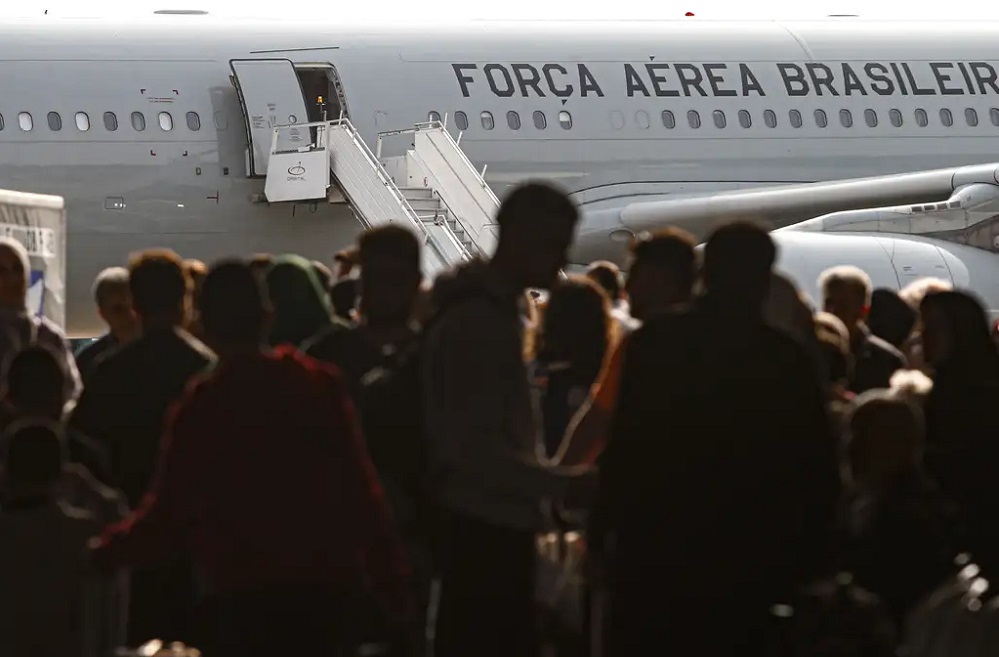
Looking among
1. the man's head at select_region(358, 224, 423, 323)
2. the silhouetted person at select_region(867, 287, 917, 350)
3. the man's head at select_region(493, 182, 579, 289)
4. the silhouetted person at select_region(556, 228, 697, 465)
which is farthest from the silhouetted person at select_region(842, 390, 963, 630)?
the silhouetted person at select_region(867, 287, 917, 350)

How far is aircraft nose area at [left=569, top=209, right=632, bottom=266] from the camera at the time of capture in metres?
25.0

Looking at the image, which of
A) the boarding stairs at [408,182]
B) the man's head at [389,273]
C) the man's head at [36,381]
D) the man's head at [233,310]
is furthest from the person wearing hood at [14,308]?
the boarding stairs at [408,182]

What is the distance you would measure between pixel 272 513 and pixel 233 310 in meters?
0.57

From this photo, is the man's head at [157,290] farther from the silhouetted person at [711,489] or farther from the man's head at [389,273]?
the silhouetted person at [711,489]

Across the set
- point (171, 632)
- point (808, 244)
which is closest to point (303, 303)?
point (171, 632)

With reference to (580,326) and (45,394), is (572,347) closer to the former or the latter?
(580,326)

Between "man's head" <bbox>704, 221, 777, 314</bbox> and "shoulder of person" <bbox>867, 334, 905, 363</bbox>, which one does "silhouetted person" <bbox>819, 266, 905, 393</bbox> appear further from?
"man's head" <bbox>704, 221, 777, 314</bbox>

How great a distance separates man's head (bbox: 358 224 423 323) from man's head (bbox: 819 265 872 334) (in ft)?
8.86

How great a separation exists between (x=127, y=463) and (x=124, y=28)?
1706cm

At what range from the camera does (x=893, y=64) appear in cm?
2689

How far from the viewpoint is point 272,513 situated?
19.1ft

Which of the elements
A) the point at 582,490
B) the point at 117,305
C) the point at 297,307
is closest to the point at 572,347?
the point at 297,307

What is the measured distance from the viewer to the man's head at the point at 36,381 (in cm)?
718

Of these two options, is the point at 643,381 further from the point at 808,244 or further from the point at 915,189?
the point at 915,189
